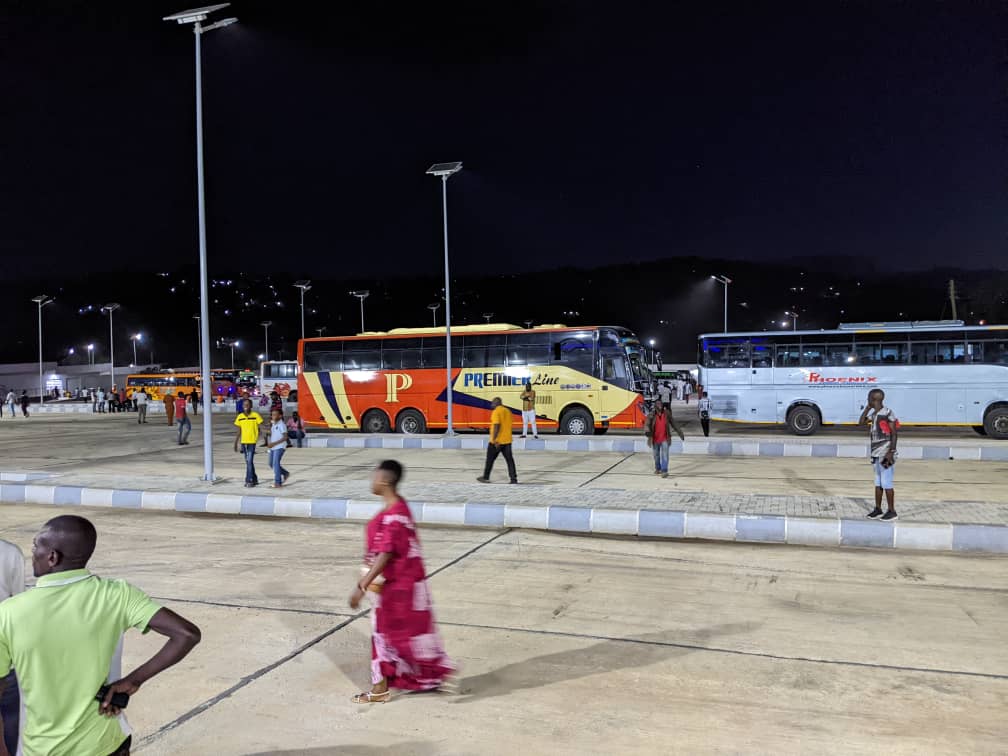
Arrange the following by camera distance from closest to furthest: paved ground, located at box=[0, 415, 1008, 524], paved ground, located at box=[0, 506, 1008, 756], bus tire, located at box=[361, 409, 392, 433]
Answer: paved ground, located at box=[0, 506, 1008, 756]
paved ground, located at box=[0, 415, 1008, 524]
bus tire, located at box=[361, 409, 392, 433]

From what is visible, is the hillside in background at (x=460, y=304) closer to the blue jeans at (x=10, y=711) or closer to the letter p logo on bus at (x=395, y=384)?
the letter p logo on bus at (x=395, y=384)

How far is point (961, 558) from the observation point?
7.75 meters

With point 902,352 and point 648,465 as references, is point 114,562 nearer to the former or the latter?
point 648,465

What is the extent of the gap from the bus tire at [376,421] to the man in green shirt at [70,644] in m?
21.1

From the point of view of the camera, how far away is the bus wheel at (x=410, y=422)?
22797 mm

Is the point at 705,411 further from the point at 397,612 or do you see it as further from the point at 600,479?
the point at 397,612

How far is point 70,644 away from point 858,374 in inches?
844

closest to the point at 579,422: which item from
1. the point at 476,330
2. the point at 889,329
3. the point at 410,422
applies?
the point at 476,330

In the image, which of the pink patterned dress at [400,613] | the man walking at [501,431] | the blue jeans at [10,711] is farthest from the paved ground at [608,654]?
the man walking at [501,431]

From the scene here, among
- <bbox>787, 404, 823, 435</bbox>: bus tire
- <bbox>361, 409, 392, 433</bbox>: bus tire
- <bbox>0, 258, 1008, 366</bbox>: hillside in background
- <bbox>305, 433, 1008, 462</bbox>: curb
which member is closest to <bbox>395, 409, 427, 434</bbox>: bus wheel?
<bbox>361, 409, 392, 433</bbox>: bus tire

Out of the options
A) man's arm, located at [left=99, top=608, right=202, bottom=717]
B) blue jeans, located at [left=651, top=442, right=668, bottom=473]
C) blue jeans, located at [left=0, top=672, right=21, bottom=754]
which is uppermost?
man's arm, located at [left=99, top=608, right=202, bottom=717]

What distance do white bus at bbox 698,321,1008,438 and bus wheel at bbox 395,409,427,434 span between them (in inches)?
340

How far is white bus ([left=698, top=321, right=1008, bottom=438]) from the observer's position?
19578 millimetres

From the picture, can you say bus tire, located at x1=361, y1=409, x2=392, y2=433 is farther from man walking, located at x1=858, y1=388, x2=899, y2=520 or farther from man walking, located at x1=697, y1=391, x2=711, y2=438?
man walking, located at x1=858, y1=388, x2=899, y2=520
